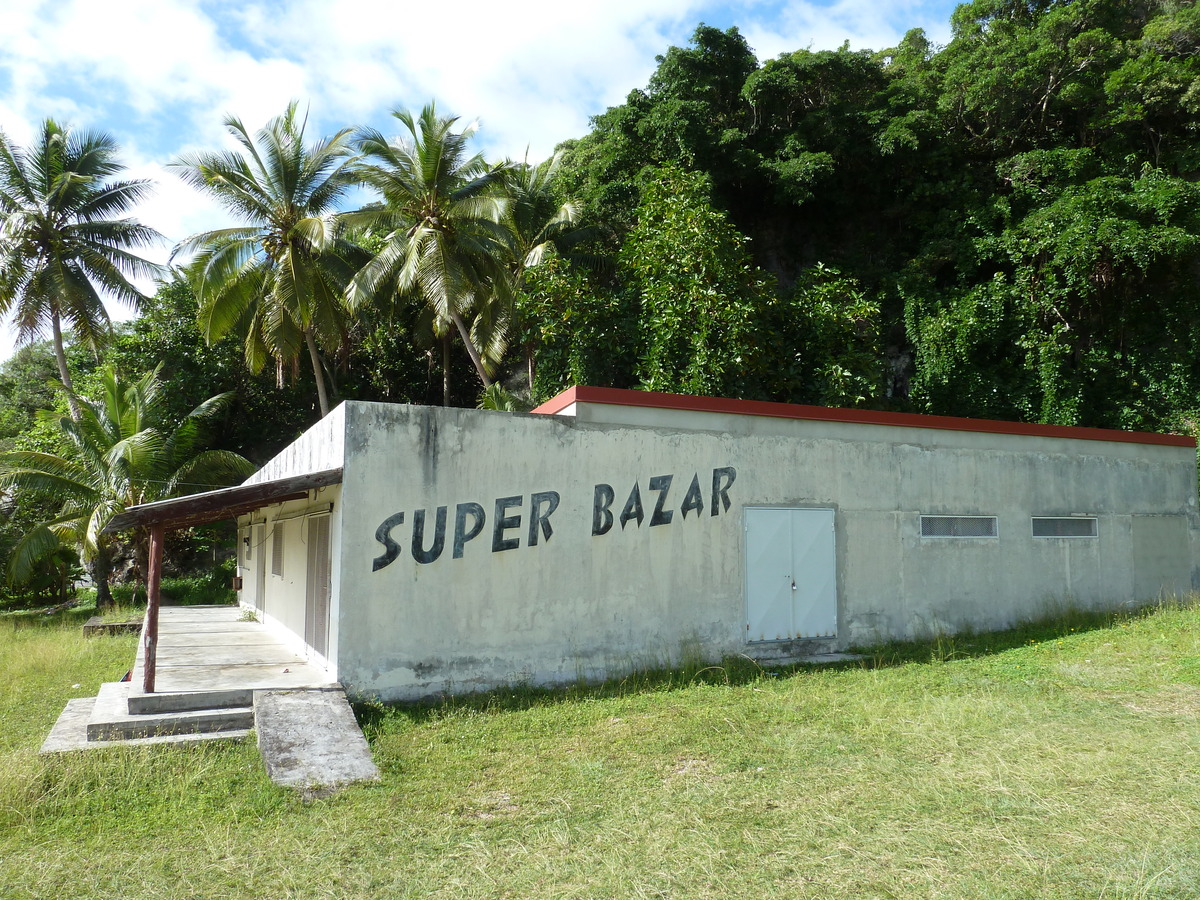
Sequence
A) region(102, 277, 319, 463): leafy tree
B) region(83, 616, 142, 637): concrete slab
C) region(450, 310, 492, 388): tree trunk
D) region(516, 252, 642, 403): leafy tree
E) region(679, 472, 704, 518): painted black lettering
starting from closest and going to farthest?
region(679, 472, 704, 518): painted black lettering → region(83, 616, 142, 637): concrete slab → region(516, 252, 642, 403): leafy tree → region(450, 310, 492, 388): tree trunk → region(102, 277, 319, 463): leafy tree

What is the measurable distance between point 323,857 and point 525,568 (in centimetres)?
446

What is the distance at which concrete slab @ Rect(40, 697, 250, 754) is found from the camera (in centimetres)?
693

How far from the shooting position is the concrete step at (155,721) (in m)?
7.32

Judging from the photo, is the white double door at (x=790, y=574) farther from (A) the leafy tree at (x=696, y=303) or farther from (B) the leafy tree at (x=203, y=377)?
(B) the leafy tree at (x=203, y=377)

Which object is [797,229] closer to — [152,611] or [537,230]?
[537,230]

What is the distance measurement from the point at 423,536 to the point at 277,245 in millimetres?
16331

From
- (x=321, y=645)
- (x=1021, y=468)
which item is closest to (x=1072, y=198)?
(x=1021, y=468)

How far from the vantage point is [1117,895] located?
4.32 m

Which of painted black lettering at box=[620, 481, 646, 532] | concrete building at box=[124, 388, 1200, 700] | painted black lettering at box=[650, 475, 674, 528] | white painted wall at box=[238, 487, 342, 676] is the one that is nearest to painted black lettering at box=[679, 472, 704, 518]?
concrete building at box=[124, 388, 1200, 700]

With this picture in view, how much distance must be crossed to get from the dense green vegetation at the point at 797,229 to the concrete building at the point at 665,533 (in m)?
5.68

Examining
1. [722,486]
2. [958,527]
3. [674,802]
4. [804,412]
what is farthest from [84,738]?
[958,527]

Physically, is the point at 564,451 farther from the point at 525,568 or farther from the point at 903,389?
the point at 903,389

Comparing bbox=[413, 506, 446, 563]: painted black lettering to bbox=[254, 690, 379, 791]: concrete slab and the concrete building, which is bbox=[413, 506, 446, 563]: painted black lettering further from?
bbox=[254, 690, 379, 791]: concrete slab

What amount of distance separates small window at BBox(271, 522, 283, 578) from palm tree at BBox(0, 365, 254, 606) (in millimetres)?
6581
